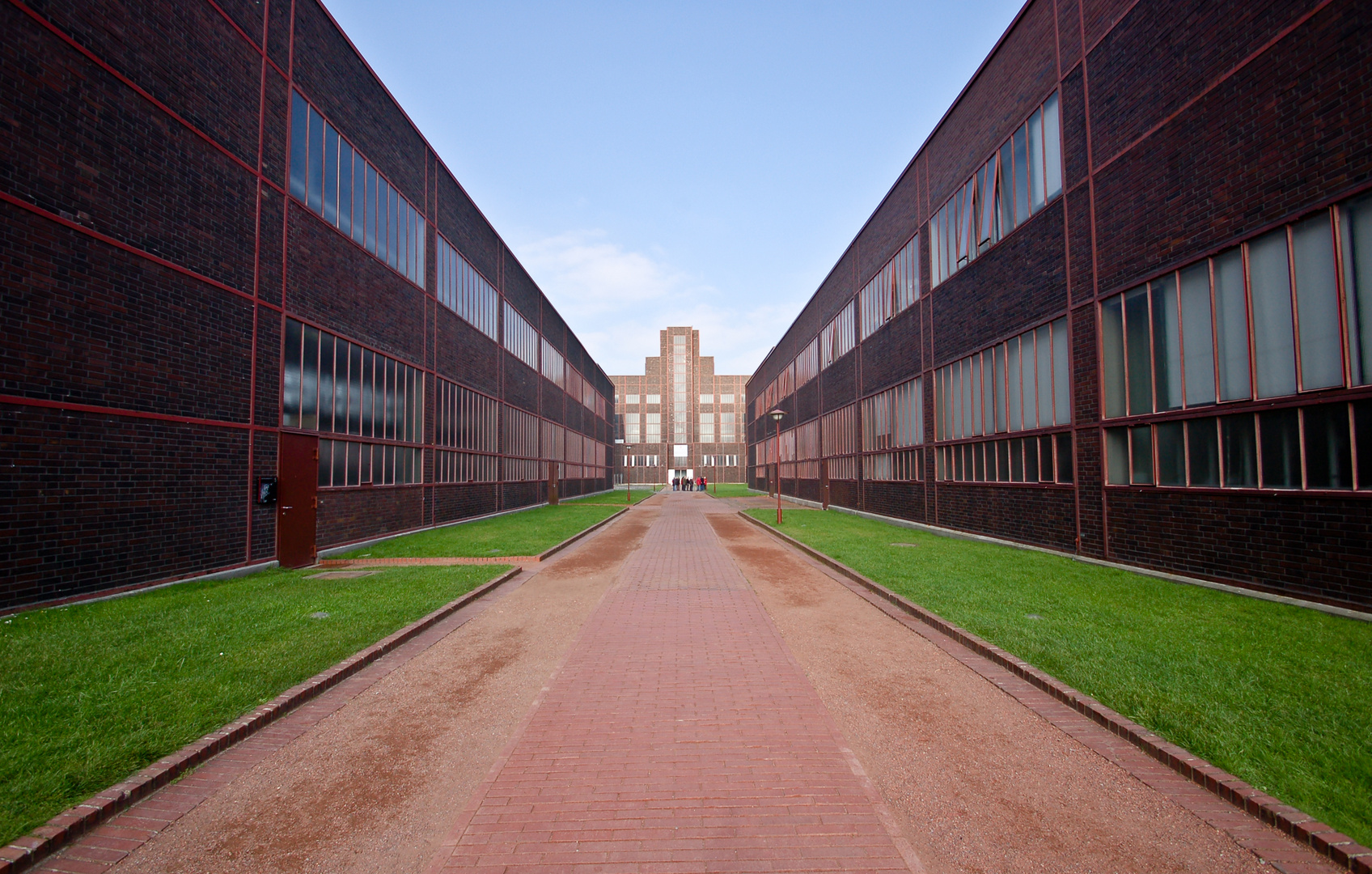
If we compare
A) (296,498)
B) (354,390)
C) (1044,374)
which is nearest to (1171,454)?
(1044,374)

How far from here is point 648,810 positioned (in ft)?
11.2

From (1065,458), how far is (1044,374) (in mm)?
1972

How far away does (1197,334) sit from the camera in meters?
9.34

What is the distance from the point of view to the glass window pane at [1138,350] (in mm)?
10289

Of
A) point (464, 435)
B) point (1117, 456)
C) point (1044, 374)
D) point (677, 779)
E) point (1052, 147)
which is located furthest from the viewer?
point (464, 435)

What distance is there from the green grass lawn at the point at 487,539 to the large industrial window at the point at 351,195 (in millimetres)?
7984

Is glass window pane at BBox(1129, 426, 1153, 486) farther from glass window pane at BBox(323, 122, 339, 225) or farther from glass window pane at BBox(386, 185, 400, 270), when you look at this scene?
glass window pane at BBox(386, 185, 400, 270)

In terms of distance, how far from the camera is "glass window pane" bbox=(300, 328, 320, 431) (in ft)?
42.6

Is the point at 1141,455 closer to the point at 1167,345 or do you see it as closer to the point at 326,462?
the point at 1167,345

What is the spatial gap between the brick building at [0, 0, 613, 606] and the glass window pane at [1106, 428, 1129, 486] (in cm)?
1643

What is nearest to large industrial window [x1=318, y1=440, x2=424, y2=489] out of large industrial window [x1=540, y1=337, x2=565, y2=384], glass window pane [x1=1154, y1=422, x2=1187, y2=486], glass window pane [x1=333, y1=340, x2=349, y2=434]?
glass window pane [x1=333, y1=340, x2=349, y2=434]

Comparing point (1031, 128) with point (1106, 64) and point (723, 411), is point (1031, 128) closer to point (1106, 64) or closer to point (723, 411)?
point (1106, 64)

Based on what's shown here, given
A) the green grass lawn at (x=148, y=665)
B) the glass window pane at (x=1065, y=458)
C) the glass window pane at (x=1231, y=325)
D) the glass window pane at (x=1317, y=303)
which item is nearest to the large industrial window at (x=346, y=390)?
the green grass lawn at (x=148, y=665)

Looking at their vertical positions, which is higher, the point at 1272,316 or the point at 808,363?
the point at 808,363
